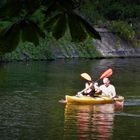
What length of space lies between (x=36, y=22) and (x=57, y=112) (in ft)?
61.3

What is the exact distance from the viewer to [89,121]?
20.0 m

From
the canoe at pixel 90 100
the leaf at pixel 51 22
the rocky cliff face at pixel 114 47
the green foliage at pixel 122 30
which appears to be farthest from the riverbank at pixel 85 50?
the leaf at pixel 51 22

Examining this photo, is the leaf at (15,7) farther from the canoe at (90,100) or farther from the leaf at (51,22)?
the canoe at (90,100)

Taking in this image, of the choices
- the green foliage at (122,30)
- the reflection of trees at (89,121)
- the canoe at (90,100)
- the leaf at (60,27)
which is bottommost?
the reflection of trees at (89,121)

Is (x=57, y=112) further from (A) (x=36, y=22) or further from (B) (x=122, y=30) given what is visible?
(B) (x=122, y=30)

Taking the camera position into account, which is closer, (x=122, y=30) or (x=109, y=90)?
(x=109, y=90)

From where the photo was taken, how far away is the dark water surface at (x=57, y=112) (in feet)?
56.2

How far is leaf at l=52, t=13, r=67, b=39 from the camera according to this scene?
3182 mm

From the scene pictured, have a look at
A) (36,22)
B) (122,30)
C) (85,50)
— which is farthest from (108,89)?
(122,30)

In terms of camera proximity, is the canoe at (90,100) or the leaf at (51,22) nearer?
the leaf at (51,22)

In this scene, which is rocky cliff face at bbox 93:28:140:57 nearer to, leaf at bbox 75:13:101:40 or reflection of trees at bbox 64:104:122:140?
reflection of trees at bbox 64:104:122:140

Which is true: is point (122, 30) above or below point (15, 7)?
above

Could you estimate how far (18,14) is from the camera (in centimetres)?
315

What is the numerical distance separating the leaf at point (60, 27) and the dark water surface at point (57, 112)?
13.1 m
